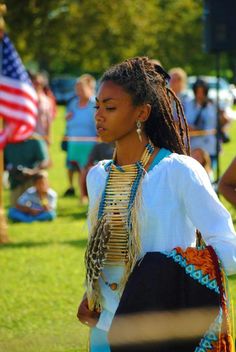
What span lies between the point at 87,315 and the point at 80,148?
11.9m

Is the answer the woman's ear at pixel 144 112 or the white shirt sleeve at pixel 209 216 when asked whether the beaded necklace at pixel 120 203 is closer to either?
the woman's ear at pixel 144 112

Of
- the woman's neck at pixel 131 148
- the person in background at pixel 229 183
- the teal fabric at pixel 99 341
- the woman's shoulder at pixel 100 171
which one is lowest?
the teal fabric at pixel 99 341

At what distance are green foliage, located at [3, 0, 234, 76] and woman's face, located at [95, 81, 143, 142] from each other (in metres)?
23.7

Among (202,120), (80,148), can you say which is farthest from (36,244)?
(80,148)

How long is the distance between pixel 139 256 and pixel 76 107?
38.8 ft

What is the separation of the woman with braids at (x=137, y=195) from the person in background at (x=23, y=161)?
10.6m

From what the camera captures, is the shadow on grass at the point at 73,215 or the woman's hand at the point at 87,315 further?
the shadow on grass at the point at 73,215

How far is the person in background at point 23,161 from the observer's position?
14.9 metres

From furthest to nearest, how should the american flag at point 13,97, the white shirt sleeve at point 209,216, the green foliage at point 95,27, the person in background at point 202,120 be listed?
the green foliage at point 95,27
the person in background at point 202,120
the american flag at point 13,97
the white shirt sleeve at point 209,216

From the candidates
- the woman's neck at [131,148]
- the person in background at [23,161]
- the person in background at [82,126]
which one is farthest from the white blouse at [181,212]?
the person in background at [82,126]

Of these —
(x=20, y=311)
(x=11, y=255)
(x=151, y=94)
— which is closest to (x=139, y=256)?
(x=151, y=94)

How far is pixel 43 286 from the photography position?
9266 millimetres

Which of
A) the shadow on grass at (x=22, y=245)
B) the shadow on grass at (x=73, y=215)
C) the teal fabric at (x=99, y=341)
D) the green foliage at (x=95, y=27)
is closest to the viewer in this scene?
the teal fabric at (x=99, y=341)

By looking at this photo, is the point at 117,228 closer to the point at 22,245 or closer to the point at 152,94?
the point at 152,94
